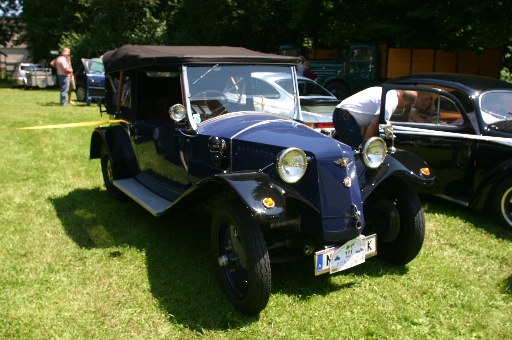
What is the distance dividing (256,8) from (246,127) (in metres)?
19.8

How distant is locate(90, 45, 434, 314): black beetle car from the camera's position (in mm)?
3252

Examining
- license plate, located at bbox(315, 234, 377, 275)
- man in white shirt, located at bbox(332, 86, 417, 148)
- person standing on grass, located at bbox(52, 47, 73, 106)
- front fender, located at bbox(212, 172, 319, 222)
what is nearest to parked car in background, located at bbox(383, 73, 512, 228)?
man in white shirt, located at bbox(332, 86, 417, 148)

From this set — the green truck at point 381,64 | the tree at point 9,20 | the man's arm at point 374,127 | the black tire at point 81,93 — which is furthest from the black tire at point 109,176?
the tree at point 9,20

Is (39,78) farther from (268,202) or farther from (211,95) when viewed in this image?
(268,202)

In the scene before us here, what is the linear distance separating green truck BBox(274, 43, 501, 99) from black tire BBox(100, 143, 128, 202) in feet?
36.6

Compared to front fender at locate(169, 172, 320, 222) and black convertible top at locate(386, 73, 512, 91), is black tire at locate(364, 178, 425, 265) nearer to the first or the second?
front fender at locate(169, 172, 320, 222)

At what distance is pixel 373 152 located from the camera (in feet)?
12.1

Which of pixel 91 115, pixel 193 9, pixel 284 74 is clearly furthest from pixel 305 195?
pixel 193 9

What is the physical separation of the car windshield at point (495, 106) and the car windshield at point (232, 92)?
2257 millimetres

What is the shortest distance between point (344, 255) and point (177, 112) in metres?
1.91

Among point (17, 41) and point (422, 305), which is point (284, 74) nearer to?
point (422, 305)

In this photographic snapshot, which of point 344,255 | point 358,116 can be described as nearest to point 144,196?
point 344,255

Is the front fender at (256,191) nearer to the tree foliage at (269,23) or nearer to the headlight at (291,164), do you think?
the headlight at (291,164)

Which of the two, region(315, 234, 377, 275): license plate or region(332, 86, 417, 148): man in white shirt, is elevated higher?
region(332, 86, 417, 148): man in white shirt
